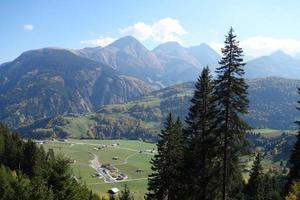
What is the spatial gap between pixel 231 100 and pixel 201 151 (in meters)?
7.76

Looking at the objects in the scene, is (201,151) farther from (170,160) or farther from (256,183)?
(256,183)

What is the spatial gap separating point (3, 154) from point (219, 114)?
10470 cm

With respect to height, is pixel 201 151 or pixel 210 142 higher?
pixel 210 142

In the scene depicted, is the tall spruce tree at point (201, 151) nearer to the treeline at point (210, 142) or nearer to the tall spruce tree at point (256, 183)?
the treeline at point (210, 142)

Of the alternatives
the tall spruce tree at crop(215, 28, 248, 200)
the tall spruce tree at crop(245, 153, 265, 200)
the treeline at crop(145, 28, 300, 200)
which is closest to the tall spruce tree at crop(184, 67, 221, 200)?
the treeline at crop(145, 28, 300, 200)

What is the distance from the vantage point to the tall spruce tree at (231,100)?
1452 inches

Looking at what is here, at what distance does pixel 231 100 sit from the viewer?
3731 cm

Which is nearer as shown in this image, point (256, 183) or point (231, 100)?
point (231, 100)

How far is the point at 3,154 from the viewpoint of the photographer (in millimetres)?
126625

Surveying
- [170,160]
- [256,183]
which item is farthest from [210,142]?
[256,183]

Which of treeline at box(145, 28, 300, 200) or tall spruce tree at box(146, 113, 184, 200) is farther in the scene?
tall spruce tree at box(146, 113, 184, 200)

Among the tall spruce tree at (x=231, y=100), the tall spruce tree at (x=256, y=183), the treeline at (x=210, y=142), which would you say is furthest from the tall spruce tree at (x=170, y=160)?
the tall spruce tree at (x=256, y=183)

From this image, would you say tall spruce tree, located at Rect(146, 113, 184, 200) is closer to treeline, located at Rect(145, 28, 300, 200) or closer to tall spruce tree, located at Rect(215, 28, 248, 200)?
treeline, located at Rect(145, 28, 300, 200)

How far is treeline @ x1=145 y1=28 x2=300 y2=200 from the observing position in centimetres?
3709
